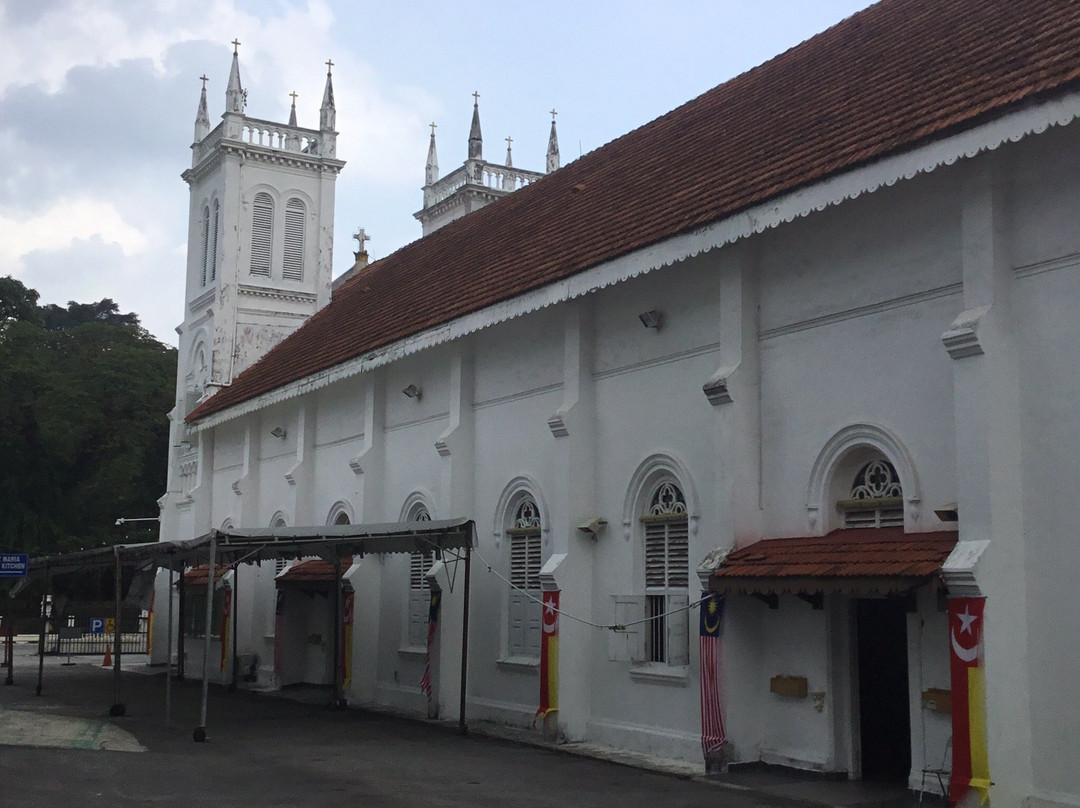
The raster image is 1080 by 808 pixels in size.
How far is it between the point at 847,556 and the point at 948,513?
100cm

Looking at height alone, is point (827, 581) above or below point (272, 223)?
below

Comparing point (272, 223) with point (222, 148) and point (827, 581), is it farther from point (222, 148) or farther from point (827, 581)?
point (827, 581)

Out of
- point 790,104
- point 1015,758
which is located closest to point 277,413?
point 790,104

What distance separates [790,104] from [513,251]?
5.39 metres

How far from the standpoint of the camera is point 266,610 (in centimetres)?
2562

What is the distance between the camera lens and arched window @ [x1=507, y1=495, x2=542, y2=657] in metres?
17.0

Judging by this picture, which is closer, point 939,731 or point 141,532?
point 939,731

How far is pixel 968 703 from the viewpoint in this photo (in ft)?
31.8

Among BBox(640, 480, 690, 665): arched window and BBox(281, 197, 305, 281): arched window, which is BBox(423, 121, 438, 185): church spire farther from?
BBox(640, 480, 690, 665): arched window

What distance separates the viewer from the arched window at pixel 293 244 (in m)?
32.1

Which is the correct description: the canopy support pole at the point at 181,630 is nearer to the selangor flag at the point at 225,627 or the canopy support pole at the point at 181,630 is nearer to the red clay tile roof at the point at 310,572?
the selangor flag at the point at 225,627

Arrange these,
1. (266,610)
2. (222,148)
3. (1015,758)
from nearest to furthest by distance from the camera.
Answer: (1015,758)
(266,610)
(222,148)

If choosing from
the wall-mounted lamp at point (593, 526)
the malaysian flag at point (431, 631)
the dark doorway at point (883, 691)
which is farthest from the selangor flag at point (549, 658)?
the dark doorway at point (883, 691)

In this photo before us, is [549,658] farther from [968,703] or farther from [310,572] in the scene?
[310,572]
